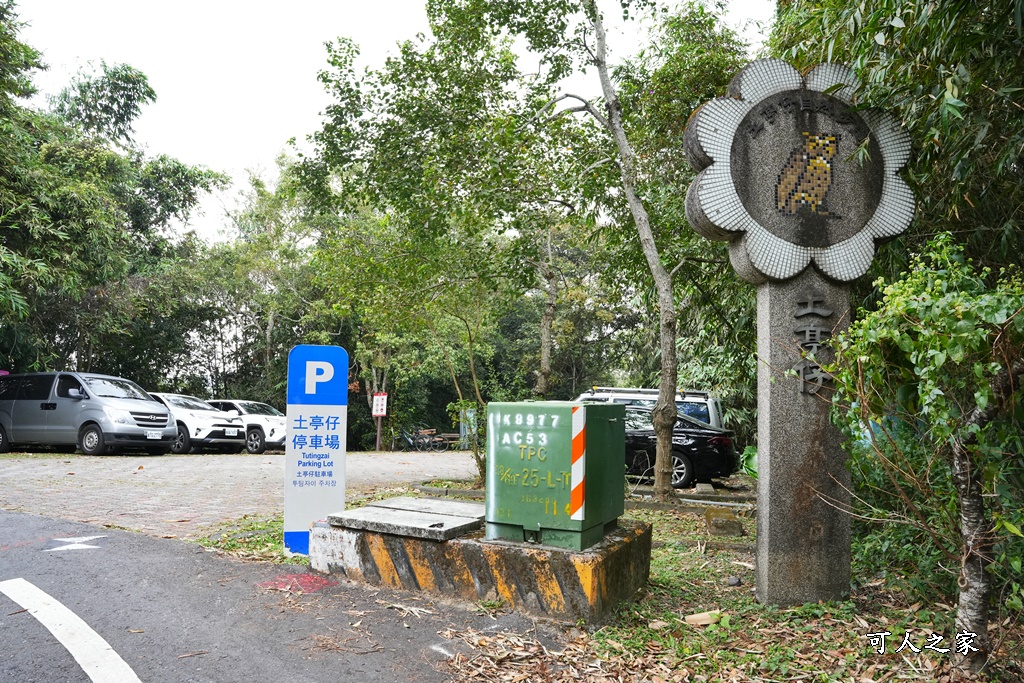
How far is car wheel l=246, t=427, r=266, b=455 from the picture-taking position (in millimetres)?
19344

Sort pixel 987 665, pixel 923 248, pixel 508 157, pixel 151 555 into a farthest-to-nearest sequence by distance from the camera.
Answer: pixel 508 157 < pixel 151 555 < pixel 923 248 < pixel 987 665

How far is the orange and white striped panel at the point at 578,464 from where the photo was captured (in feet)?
14.5

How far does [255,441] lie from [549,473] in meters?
16.6

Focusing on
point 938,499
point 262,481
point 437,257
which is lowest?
point 262,481

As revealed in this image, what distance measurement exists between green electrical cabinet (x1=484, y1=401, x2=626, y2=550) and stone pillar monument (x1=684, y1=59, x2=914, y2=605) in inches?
43.3

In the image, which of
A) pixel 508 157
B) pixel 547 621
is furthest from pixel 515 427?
pixel 508 157

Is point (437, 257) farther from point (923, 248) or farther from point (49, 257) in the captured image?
point (49, 257)

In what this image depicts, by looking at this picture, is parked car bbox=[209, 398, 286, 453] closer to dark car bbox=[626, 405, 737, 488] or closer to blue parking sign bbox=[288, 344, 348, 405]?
dark car bbox=[626, 405, 737, 488]

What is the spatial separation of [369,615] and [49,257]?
14.9 m

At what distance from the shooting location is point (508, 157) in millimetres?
8484

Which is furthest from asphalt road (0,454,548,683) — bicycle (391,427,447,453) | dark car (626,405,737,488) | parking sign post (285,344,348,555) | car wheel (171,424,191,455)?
bicycle (391,427,447,453)

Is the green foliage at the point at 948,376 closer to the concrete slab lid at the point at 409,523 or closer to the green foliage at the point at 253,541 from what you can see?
the concrete slab lid at the point at 409,523

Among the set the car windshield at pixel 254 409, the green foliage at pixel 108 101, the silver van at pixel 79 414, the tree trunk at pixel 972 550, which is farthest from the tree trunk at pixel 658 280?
the green foliage at pixel 108 101

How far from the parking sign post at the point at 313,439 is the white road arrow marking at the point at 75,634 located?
174cm
